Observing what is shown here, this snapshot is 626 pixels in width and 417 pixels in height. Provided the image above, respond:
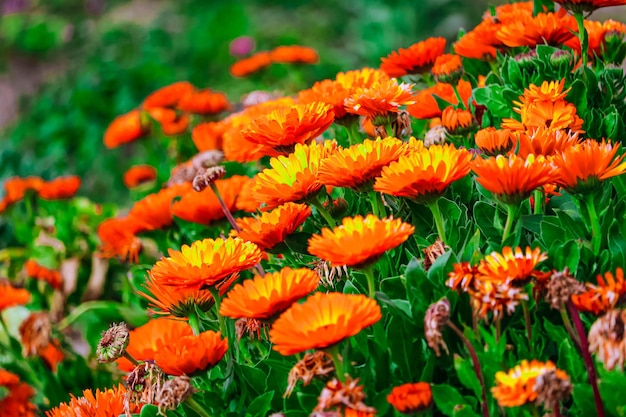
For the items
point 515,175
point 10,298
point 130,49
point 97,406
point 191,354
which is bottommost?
point 130,49

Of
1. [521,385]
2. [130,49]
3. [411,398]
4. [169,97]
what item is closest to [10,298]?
[169,97]

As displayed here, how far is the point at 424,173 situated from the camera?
3.37 ft

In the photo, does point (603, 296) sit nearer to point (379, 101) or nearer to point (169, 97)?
point (379, 101)

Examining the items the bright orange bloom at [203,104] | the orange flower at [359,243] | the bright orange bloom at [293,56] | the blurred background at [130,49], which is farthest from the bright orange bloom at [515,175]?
the blurred background at [130,49]

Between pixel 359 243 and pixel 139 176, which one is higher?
pixel 359 243

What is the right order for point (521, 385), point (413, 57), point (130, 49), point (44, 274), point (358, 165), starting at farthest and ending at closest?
point (130, 49) → point (44, 274) → point (413, 57) → point (358, 165) → point (521, 385)

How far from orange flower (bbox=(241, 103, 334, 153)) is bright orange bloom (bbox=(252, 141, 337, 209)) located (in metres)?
0.04

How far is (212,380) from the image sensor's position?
114cm

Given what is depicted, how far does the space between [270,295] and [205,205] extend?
670 mm

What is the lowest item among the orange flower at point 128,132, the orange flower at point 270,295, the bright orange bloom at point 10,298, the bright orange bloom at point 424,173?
the bright orange bloom at point 10,298

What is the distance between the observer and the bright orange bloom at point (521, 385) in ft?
2.77

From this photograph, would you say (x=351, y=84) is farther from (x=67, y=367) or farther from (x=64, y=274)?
(x=64, y=274)

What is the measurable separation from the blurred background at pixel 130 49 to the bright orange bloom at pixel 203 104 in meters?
1.12

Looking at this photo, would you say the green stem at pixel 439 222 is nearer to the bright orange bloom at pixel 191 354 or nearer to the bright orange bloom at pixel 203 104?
the bright orange bloom at pixel 191 354
